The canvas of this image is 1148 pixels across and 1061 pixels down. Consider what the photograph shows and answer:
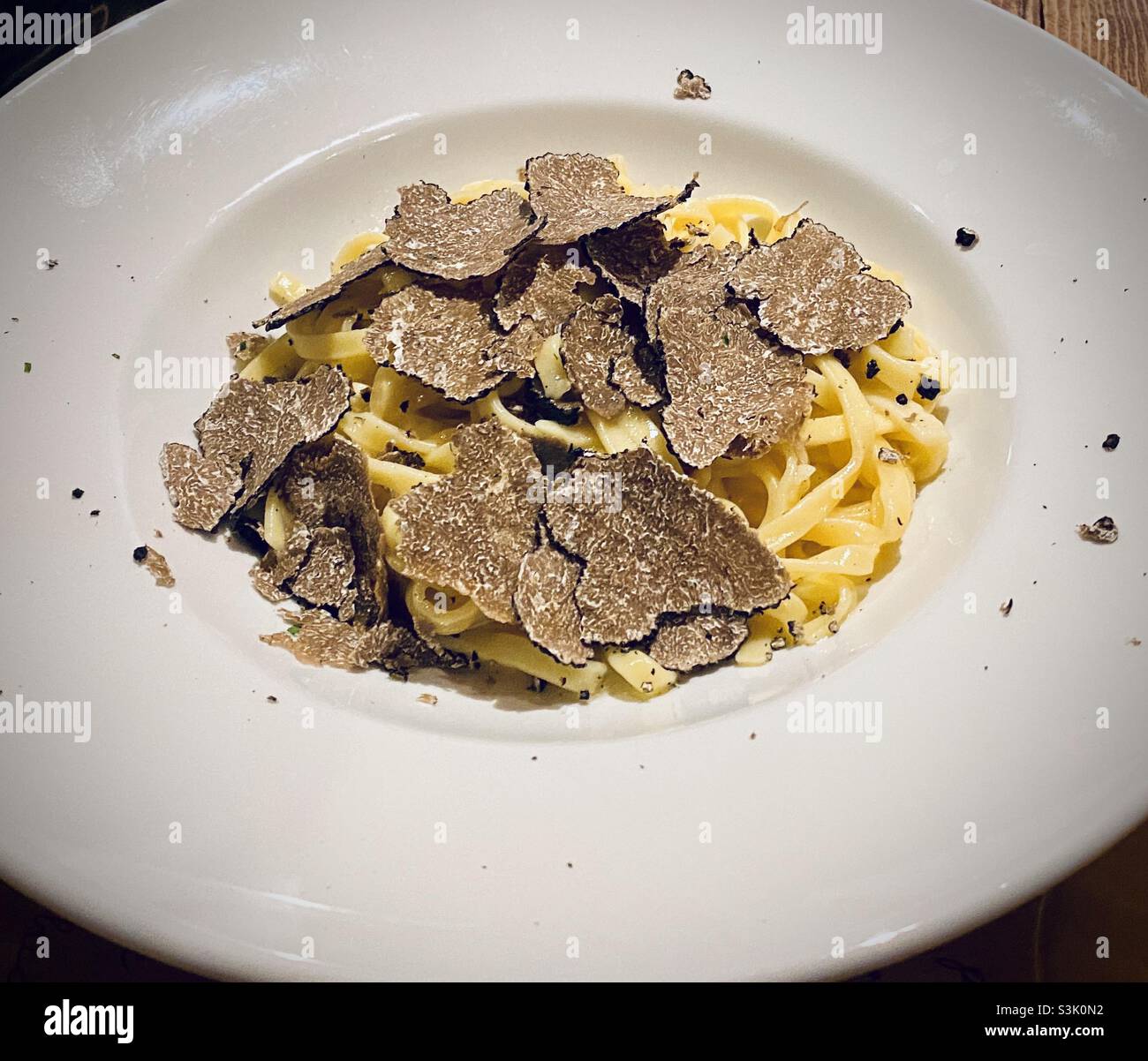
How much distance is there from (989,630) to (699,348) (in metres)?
1.45

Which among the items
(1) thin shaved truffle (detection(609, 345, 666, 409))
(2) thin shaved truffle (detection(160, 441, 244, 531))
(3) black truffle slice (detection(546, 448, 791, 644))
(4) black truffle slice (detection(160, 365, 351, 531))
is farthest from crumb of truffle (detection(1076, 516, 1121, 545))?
(2) thin shaved truffle (detection(160, 441, 244, 531))

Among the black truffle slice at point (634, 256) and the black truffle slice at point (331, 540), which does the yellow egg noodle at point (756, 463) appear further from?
the black truffle slice at point (634, 256)

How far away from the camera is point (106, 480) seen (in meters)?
3.96

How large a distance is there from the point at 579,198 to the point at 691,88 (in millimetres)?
1038

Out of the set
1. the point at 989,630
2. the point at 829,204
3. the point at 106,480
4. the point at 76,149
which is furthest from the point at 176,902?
the point at 829,204

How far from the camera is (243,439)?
4262 millimetres

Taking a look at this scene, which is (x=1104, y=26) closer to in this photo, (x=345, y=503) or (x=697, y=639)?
(x=697, y=639)

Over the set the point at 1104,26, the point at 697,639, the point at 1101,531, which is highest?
the point at 1104,26

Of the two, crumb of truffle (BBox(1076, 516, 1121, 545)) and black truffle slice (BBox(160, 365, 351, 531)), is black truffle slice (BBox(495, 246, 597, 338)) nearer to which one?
black truffle slice (BBox(160, 365, 351, 531))

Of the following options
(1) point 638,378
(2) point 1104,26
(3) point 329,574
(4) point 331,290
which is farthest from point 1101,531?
(2) point 1104,26

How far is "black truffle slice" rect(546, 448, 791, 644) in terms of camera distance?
3.75 m

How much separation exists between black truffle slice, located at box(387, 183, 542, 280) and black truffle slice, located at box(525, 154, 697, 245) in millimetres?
81

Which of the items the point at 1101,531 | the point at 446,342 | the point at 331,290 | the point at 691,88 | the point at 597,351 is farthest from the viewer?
the point at 691,88
